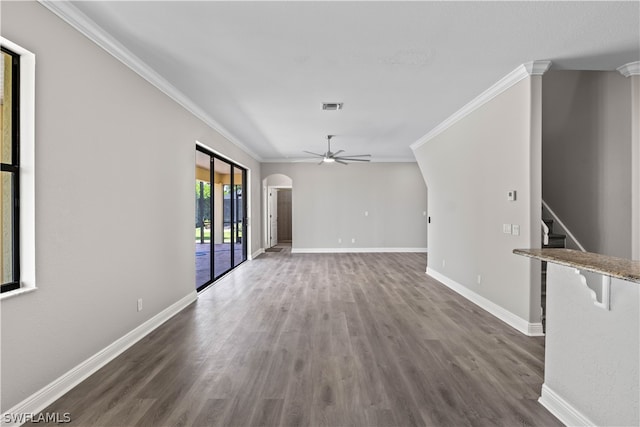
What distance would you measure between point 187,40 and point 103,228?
178 centimetres

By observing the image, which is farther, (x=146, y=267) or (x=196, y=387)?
(x=146, y=267)

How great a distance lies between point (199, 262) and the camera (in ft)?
24.0

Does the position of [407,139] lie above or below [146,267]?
above

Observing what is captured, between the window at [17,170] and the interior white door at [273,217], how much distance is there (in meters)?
8.17

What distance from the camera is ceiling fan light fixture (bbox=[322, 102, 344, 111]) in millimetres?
4262

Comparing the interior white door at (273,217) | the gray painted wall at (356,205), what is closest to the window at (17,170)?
the gray painted wall at (356,205)

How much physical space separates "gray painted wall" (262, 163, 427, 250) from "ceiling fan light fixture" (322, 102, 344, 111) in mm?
4687

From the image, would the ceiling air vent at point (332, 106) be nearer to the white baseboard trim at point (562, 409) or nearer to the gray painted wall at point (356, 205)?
the white baseboard trim at point (562, 409)

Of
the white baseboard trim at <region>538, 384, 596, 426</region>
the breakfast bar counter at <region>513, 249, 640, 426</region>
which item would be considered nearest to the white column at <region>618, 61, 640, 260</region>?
the breakfast bar counter at <region>513, 249, 640, 426</region>

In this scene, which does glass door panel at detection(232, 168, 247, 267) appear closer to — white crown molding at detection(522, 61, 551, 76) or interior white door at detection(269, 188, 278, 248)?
interior white door at detection(269, 188, 278, 248)

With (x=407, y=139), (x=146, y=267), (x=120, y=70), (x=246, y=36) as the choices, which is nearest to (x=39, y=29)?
(x=120, y=70)

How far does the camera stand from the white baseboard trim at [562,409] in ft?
5.83

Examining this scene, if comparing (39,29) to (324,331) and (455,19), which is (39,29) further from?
(324,331)

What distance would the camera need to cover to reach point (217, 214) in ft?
20.4
